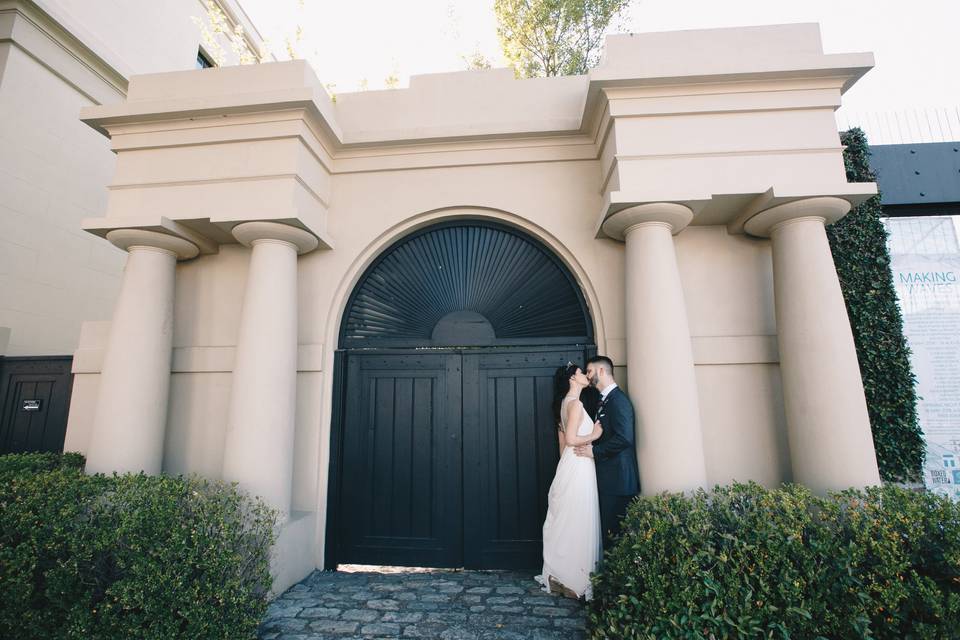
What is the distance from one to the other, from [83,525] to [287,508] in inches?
65.4

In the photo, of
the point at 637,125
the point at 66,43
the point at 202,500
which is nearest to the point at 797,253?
the point at 637,125

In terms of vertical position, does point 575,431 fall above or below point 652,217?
below

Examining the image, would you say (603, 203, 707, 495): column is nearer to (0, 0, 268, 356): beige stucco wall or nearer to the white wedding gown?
the white wedding gown

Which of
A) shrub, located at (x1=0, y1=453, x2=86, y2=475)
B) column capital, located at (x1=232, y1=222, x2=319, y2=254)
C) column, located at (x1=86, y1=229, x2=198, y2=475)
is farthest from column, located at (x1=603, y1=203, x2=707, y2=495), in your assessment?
shrub, located at (x1=0, y1=453, x2=86, y2=475)

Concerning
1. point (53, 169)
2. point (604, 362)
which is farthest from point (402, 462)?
point (53, 169)

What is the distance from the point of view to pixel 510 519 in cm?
496

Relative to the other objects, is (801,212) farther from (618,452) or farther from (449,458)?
(449,458)

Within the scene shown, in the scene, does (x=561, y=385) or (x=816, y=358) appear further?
(x=561, y=385)

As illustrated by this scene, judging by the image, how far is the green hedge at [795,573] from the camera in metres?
2.84

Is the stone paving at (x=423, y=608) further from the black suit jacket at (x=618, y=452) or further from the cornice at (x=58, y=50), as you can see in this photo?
the cornice at (x=58, y=50)

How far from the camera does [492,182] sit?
5461 millimetres

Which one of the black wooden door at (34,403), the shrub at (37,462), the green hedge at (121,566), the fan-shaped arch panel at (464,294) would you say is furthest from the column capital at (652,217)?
the black wooden door at (34,403)

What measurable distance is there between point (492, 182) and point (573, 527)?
3823 mm

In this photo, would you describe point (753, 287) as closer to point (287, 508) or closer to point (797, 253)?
point (797, 253)
